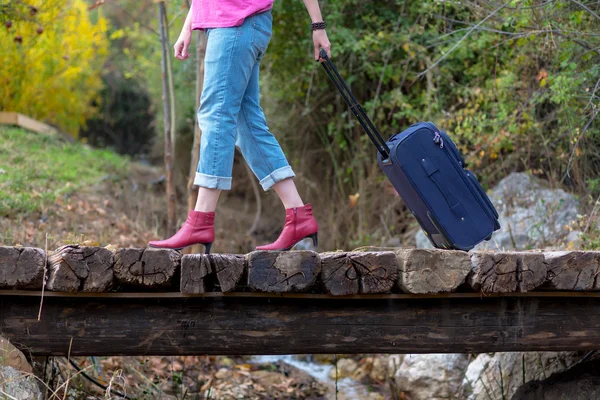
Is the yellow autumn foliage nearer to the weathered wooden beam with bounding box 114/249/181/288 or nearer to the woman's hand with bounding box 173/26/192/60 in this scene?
the woman's hand with bounding box 173/26/192/60

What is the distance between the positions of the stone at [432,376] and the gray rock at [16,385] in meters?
3.27

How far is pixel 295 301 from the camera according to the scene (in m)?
3.29

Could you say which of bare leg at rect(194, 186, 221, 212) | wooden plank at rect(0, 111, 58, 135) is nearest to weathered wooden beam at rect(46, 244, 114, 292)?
bare leg at rect(194, 186, 221, 212)

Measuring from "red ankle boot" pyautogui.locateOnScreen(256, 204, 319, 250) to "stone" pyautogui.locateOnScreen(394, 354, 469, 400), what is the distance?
8.39 feet

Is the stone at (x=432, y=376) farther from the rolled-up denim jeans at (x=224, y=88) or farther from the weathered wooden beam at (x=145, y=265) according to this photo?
the weathered wooden beam at (x=145, y=265)

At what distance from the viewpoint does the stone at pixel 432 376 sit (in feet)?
18.3

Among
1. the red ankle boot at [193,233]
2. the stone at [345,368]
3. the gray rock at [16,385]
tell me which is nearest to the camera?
the gray rock at [16,385]

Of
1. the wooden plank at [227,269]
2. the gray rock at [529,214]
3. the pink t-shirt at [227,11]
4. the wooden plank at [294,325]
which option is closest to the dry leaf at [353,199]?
the gray rock at [529,214]

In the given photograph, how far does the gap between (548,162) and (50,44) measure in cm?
786

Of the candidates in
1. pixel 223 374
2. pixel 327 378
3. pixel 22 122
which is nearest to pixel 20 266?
pixel 223 374

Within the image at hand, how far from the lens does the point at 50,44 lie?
11.4m

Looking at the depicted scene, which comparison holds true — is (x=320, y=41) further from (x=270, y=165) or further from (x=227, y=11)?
(x=270, y=165)

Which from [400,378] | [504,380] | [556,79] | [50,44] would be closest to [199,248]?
[400,378]

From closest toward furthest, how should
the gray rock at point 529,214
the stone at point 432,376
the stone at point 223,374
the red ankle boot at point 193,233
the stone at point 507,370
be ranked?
the red ankle boot at point 193,233 < the stone at point 507,370 < the stone at point 432,376 < the stone at point 223,374 < the gray rock at point 529,214
